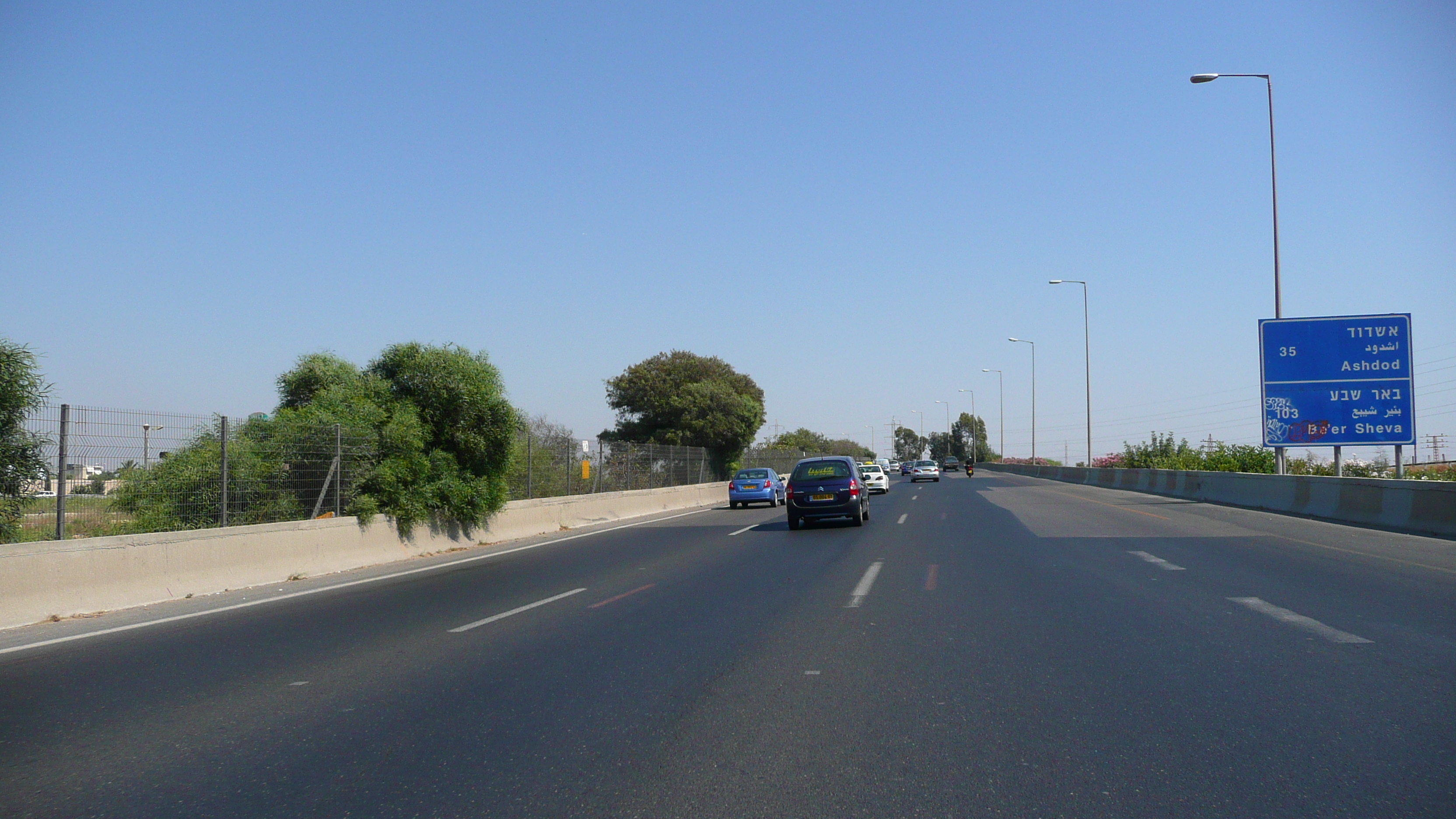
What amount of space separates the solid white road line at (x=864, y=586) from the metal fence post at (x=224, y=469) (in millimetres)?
8300

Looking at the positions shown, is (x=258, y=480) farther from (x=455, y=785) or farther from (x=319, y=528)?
(x=455, y=785)

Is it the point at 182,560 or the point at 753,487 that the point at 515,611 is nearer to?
the point at 182,560

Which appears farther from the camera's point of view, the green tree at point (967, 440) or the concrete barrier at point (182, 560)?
the green tree at point (967, 440)

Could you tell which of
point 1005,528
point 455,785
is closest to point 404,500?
point 1005,528

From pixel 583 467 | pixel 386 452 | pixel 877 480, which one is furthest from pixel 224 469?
pixel 877 480

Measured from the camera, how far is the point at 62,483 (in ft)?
37.0

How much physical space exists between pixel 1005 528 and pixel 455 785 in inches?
674

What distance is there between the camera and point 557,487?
2647 centimetres

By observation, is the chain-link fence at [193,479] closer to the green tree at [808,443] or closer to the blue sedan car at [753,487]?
the blue sedan car at [753,487]

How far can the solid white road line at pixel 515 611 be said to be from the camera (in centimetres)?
962

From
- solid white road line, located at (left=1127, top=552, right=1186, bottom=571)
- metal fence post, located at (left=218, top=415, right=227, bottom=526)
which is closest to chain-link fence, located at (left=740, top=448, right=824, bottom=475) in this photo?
solid white road line, located at (left=1127, top=552, right=1186, bottom=571)

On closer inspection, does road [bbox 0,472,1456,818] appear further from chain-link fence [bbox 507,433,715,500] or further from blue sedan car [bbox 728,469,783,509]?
blue sedan car [bbox 728,469,783,509]

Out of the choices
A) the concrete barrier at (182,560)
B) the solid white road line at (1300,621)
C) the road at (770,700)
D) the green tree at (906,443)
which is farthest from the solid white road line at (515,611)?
the green tree at (906,443)

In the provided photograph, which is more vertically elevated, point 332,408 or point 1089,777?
point 332,408
